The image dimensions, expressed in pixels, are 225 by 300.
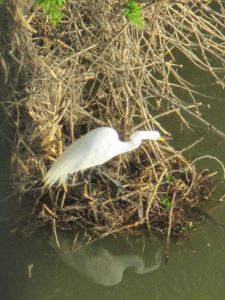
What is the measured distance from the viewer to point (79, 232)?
4.50 meters

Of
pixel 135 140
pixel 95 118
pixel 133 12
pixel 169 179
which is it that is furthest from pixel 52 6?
pixel 169 179

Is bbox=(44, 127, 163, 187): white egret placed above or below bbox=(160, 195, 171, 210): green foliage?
above

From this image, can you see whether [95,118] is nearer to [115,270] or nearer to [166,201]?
[166,201]

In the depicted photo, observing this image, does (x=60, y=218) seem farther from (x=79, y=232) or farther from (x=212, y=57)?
(x=212, y=57)

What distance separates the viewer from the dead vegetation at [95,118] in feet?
14.4

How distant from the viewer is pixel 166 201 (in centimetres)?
451

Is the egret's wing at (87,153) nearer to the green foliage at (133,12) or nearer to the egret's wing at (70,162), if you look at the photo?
the egret's wing at (70,162)

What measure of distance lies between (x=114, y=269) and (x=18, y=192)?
2.52 feet

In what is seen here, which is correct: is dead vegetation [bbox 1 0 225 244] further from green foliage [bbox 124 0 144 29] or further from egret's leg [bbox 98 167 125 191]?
green foliage [bbox 124 0 144 29]

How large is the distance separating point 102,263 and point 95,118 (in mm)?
890

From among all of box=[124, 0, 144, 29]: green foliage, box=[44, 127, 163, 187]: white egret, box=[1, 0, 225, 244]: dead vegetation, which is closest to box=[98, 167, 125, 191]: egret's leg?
box=[1, 0, 225, 244]: dead vegetation

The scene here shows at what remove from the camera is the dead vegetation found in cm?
440

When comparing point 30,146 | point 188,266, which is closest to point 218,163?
point 188,266

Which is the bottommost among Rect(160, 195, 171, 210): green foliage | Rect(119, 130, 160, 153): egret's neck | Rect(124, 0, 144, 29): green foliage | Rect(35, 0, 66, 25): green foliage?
Rect(160, 195, 171, 210): green foliage
